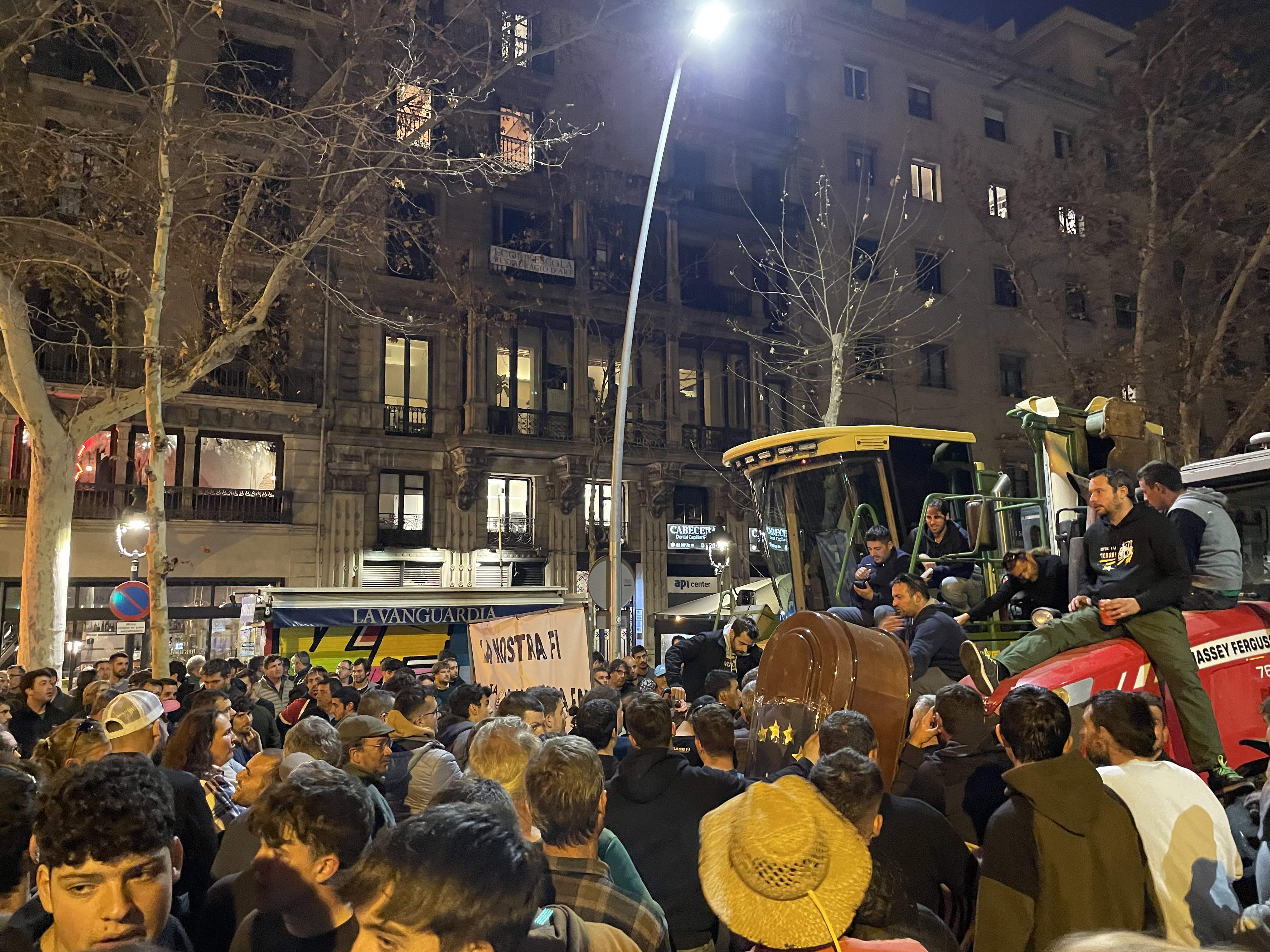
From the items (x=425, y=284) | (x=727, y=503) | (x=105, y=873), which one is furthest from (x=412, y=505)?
(x=105, y=873)

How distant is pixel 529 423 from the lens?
29.5 m

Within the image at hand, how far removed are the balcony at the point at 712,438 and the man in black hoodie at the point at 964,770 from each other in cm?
2697

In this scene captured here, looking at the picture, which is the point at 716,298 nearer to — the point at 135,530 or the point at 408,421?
the point at 408,421

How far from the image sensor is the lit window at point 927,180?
117ft

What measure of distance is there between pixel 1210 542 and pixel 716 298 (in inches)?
1087

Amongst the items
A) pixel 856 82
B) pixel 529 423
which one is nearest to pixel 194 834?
pixel 529 423

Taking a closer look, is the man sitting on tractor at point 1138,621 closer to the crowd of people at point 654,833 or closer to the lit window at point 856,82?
the crowd of people at point 654,833

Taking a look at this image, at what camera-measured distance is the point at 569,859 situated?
9.93 ft

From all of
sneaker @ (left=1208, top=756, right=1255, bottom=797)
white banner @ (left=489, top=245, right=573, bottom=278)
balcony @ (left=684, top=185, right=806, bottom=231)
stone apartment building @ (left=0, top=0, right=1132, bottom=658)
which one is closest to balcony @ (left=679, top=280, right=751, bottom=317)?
stone apartment building @ (left=0, top=0, right=1132, bottom=658)

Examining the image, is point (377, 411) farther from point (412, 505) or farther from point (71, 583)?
point (71, 583)

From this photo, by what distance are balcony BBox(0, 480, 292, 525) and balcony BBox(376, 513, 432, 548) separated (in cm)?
258

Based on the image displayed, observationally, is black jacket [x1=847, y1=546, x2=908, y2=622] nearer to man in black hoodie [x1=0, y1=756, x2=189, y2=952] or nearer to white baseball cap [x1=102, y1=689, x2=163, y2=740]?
white baseball cap [x1=102, y1=689, x2=163, y2=740]

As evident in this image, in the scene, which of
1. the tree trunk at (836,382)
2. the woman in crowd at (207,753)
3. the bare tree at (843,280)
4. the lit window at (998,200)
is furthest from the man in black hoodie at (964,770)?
the lit window at (998,200)

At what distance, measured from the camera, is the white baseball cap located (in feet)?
15.7
